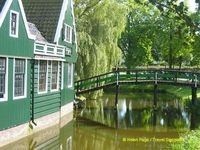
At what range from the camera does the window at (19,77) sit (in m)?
16.9

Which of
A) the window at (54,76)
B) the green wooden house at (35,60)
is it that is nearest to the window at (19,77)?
the green wooden house at (35,60)

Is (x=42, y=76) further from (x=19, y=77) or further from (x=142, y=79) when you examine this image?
(x=142, y=79)

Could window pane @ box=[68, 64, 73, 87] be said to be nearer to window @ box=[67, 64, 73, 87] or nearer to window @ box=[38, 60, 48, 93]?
window @ box=[67, 64, 73, 87]

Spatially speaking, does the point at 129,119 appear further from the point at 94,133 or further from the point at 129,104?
the point at 129,104

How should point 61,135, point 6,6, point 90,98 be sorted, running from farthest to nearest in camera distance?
point 90,98
point 61,135
point 6,6

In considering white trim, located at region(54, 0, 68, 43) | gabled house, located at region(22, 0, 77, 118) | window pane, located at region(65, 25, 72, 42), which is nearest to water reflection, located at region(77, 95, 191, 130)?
gabled house, located at region(22, 0, 77, 118)

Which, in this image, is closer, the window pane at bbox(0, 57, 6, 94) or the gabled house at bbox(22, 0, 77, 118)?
→ the window pane at bbox(0, 57, 6, 94)

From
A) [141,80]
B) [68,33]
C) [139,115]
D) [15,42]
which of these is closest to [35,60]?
[15,42]

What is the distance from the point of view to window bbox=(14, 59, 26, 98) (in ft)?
55.6

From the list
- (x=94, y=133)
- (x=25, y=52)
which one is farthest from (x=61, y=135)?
(x=25, y=52)

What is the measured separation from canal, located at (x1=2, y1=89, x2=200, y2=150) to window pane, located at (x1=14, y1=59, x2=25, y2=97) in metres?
2.05

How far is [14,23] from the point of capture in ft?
54.6

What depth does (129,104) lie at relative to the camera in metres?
38.1

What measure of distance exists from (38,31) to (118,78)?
1260 centimetres
